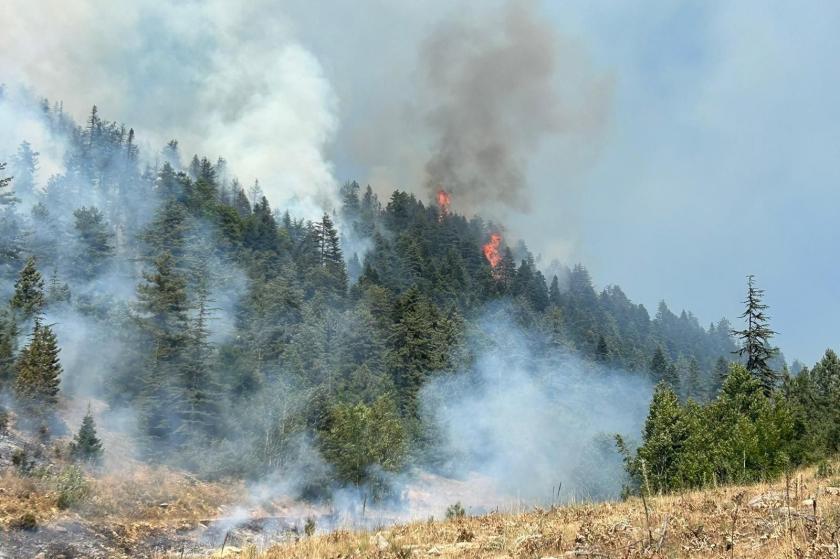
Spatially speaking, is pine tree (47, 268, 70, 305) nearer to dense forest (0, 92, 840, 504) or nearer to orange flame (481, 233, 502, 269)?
dense forest (0, 92, 840, 504)

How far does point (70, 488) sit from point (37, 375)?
12.9 metres

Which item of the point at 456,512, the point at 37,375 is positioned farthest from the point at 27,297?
the point at 456,512

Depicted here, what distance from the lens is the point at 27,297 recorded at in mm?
45000

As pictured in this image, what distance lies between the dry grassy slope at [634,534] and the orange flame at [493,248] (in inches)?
5631

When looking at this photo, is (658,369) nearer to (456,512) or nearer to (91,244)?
(91,244)

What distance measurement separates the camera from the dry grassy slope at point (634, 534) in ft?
20.6

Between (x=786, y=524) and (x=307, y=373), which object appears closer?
(x=786, y=524)

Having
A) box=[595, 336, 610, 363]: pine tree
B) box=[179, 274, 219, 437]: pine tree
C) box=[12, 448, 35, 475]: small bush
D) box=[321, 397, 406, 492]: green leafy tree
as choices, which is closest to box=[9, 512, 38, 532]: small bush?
box=[12, 448, 35, 475]: small bush

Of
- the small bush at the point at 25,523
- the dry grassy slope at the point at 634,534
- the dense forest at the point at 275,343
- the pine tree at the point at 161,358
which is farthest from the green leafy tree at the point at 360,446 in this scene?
the dry grassy slope at the point at 634,534

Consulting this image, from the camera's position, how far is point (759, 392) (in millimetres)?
33219

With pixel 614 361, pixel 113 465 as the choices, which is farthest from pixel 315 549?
pixel 614 361

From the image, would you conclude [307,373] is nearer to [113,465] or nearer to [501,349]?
[113,465]

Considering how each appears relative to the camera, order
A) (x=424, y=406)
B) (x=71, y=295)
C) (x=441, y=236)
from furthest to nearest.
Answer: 1. (x=441, y=236)
2. (x=424, y=406)
3. (x=71, y=295)

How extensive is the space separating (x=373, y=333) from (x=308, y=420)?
20.1 meters
